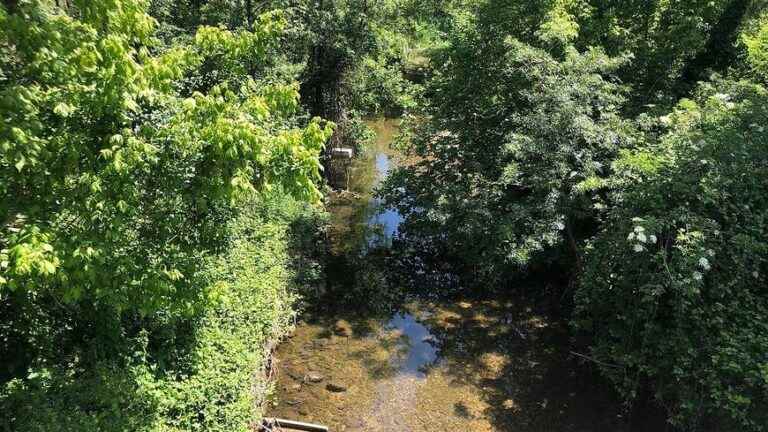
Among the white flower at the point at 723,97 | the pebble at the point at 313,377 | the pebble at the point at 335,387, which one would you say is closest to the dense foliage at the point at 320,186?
the white flower at the point at 723,97

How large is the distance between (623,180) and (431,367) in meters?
4.59

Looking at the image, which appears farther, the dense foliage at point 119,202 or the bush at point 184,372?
the bush at point 184,372

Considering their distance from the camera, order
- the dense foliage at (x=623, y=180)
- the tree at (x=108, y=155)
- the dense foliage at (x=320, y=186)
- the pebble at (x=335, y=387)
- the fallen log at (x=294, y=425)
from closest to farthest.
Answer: the tree at (x=108, y=155) < the dense foliage at (x=320, y=186) < the dense foliage at (x=623, y=180) < the fallen log at (x=294, y=425) < the pebble at (x=335, y=387)

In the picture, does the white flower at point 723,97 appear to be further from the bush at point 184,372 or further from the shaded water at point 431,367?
the bush at point 184,372

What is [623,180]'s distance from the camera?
28.4 ft

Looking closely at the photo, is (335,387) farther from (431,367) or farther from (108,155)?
(108,155)

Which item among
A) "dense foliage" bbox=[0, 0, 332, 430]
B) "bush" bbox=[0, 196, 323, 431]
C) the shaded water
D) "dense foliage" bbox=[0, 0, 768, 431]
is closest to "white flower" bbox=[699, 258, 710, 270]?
"dense foliage" bbox=[0, 0, 768, 431]

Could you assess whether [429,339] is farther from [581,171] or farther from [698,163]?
[698,163]

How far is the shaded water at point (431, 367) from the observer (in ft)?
26.7

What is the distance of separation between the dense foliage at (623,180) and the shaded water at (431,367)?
0.72 metres

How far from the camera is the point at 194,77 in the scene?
345 inches

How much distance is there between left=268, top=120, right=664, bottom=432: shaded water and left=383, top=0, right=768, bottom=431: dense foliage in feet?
2.37

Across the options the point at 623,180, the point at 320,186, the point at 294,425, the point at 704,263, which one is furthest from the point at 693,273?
the point at 320,186

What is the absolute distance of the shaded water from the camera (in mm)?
8148
